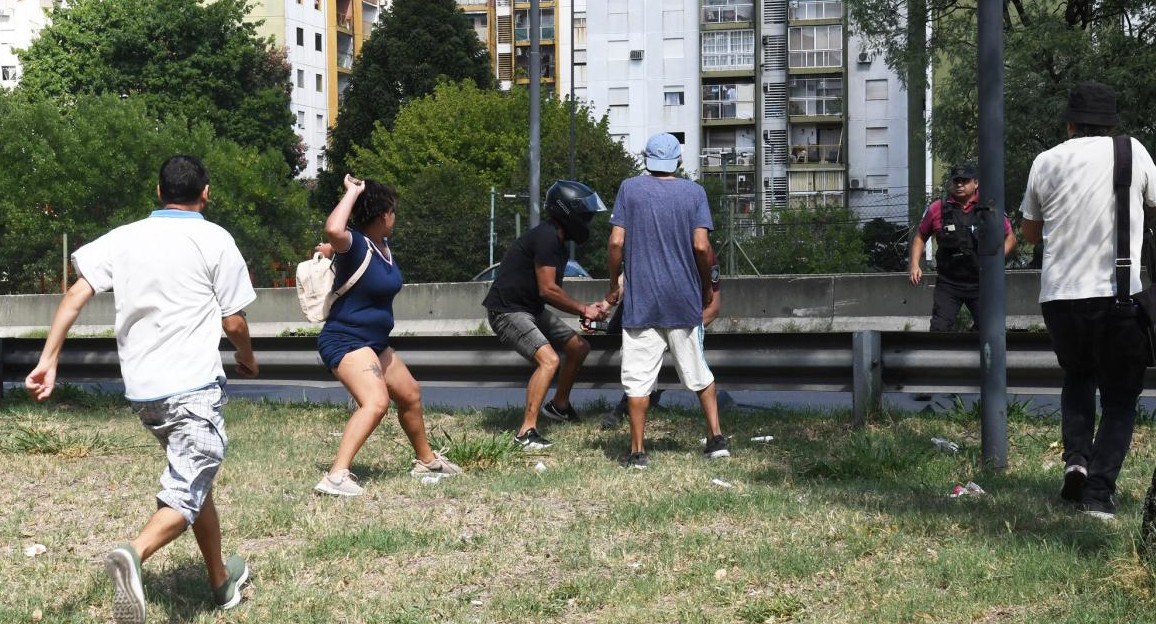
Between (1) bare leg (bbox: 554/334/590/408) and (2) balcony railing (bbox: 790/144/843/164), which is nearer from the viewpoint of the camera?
(1) bare leg (bbox: 554/334/590/408)

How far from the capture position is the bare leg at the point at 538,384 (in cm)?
900

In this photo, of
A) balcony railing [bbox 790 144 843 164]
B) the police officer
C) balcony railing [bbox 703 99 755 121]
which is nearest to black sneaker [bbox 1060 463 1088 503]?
the police officer

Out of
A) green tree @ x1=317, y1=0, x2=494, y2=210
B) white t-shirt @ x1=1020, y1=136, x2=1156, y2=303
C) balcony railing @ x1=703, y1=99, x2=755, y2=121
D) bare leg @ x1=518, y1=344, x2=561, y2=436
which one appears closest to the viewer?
white t-shirt @ x1=1020, y1=136, x2=1156, y2=303

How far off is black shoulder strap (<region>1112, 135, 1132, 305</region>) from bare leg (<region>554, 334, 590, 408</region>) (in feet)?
13.7

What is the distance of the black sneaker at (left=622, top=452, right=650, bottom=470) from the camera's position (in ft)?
26.1

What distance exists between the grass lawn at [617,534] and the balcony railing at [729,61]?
252 feet

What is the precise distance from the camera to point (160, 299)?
492cm

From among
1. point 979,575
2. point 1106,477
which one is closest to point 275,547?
point 979,575

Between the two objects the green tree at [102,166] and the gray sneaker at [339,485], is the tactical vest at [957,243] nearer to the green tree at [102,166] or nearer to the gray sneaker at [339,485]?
the gray sneaker at [339,485]

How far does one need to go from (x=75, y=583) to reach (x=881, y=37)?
30226 millimetres

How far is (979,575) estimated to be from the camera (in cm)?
510

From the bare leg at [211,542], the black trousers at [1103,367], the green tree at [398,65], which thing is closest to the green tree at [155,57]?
the green tree at [398,65]

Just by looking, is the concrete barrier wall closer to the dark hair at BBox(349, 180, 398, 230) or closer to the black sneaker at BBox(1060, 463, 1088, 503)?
the black sneaker at BBox(1060, 463, 1088, 503)

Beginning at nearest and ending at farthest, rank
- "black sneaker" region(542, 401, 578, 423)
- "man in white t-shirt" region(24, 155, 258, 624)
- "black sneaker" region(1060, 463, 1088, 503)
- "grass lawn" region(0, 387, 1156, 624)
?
"man in white t-shirt" region(24, 155, 258, 624)
"grass lawn" region(0, 387, 1156, 624)
"black sneaker" region(1060, 463, 1088, 503)
"black sneaker" region(542, 401, 578, 423)
